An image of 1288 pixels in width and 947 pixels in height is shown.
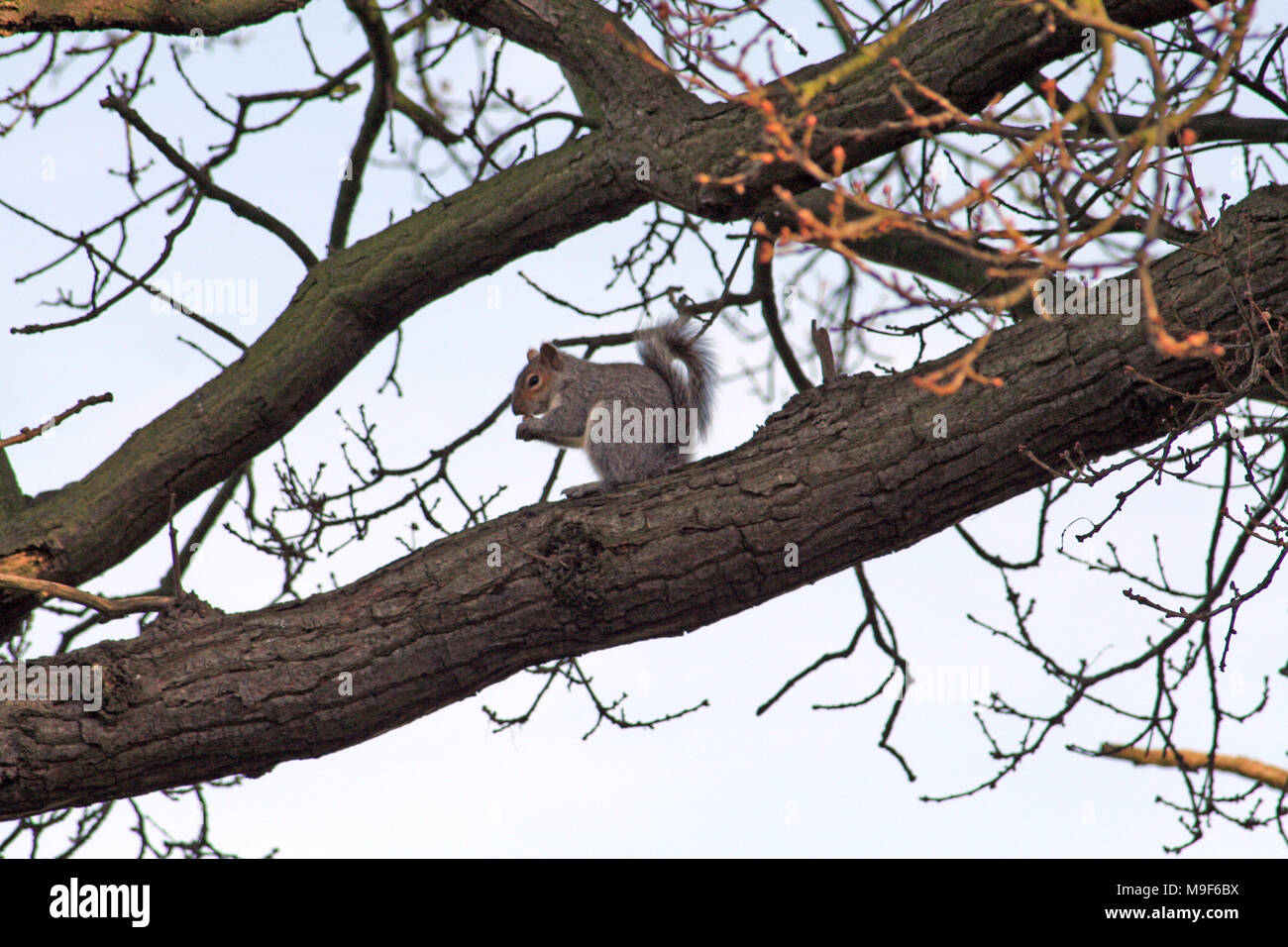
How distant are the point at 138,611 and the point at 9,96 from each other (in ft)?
7.36

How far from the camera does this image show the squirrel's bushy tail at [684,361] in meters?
3.77

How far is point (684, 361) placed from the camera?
386cm

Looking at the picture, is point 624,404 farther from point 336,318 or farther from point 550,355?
point 336,318

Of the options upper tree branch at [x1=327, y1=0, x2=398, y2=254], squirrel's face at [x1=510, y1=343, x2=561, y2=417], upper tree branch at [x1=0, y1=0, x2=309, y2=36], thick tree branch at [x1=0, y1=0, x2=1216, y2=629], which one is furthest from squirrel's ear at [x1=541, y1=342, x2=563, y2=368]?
upper tree branch at [x1=0, y1=0, x2=309, y2=36]

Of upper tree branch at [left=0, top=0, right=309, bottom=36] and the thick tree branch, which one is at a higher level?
upper tree branch at [left=0, top=0, right=309, bottom=36]

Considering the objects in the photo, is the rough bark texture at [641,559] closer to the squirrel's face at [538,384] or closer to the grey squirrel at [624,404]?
the grey squirrel at [624,404]

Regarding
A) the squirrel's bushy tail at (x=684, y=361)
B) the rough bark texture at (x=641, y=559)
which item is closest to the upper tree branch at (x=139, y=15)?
the squirrel's bushy tail at (x=684, y=361)

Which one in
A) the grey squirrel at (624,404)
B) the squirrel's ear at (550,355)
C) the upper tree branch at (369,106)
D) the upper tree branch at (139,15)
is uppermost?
the upper tree branch at (369,106)

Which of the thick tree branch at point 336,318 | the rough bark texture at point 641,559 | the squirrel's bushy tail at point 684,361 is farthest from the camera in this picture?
the squirrel's bushy tail at point 684,361

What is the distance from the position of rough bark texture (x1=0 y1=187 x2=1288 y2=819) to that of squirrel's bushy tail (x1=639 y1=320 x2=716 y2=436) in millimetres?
840

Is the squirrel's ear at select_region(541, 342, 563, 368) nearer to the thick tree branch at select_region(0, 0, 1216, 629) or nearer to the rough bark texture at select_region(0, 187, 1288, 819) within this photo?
the thick tree branch at select_region(0, 0, 1216, 629)

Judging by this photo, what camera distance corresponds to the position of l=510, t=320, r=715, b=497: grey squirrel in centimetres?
353

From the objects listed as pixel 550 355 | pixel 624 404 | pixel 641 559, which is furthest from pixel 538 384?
pixel 641 559

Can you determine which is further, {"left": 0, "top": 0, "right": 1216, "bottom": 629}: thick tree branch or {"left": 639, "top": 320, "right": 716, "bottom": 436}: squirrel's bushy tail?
{"left": 639, "top": 320, "right": 716, "bottom": 436}: squirrel's bushy tail
